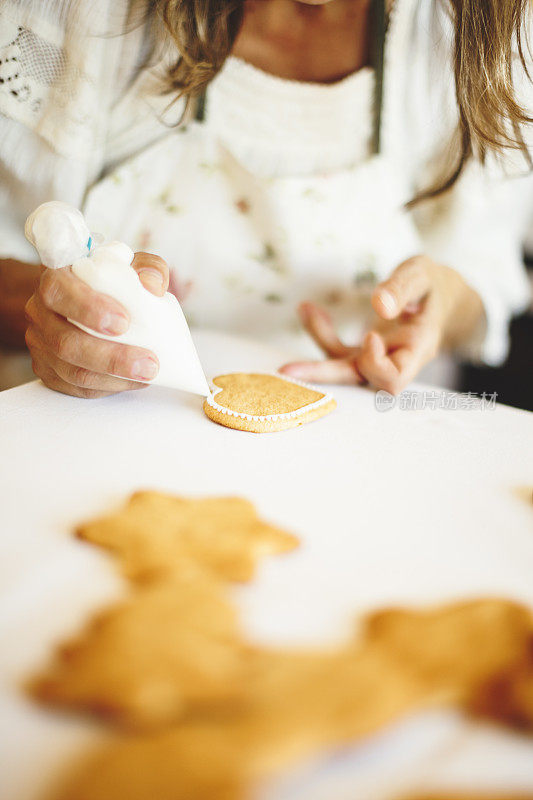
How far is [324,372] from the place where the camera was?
2.33 ft

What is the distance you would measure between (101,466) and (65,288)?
16 cm

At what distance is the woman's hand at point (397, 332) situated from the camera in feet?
2.28

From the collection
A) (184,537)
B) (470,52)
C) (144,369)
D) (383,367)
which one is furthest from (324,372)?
(470,52)

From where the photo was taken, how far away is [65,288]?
1.77ft

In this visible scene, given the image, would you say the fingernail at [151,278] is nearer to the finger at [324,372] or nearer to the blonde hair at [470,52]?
the finger at [324,372]

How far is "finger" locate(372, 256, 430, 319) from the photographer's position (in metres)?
0.69

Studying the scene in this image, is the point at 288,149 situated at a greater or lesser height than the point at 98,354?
greater

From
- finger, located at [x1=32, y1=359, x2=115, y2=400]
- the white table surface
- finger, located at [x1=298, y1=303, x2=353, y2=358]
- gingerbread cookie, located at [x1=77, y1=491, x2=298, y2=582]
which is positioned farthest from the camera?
finger, located at [x1=298, y1=303, x2=353, y2=358]

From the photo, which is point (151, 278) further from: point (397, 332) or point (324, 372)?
point (397, 332)

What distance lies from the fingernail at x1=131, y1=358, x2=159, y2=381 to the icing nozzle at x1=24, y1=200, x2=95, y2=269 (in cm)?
10

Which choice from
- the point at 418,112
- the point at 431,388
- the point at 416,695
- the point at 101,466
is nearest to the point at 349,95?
the point at 418,112

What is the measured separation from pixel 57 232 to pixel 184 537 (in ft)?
0.87

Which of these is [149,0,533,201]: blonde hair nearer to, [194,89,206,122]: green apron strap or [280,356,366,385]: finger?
[194,89,206,122]: green apron strap

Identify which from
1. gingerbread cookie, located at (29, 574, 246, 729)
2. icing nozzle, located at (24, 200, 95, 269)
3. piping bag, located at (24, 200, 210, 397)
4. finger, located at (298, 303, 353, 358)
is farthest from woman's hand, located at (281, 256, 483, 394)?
gingerbread cookie, located at (29, 574, 246, 729)
